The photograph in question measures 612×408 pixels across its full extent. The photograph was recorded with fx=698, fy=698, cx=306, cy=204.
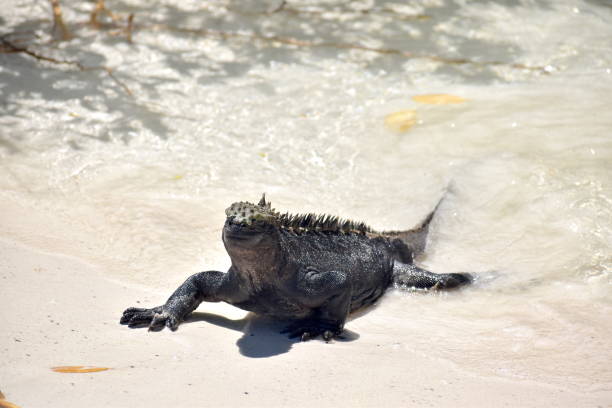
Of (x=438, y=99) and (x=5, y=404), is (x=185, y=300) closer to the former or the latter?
(x=5, y=404)

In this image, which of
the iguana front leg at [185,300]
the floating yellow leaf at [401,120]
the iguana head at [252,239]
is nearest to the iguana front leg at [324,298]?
the iguana head at [252,239]

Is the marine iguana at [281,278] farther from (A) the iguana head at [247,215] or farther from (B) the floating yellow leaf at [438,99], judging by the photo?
(B) the floating yellow leaf at [438,99]

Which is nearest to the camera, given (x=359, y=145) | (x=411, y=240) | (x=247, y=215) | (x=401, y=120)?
(x=247, y=215)

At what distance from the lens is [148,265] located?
6.36 m

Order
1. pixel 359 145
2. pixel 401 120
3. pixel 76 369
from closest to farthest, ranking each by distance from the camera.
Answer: pixel 76 369 < pixel 359 145 < pixel 401 120

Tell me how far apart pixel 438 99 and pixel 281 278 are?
581 centimetres

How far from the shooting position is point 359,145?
30.5 feet

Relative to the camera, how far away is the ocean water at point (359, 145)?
19.8 ft

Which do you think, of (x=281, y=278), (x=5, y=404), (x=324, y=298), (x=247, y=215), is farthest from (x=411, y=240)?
(x=5, y=404)

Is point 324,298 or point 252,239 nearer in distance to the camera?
point 252,239

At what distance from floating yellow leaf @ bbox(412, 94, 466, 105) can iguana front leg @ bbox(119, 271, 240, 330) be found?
572 cm

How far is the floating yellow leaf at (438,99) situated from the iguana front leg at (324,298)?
547 cm

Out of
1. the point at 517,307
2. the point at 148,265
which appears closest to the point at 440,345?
the point at 517,307

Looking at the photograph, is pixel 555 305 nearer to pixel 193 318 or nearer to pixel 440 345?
pixel 440 345
